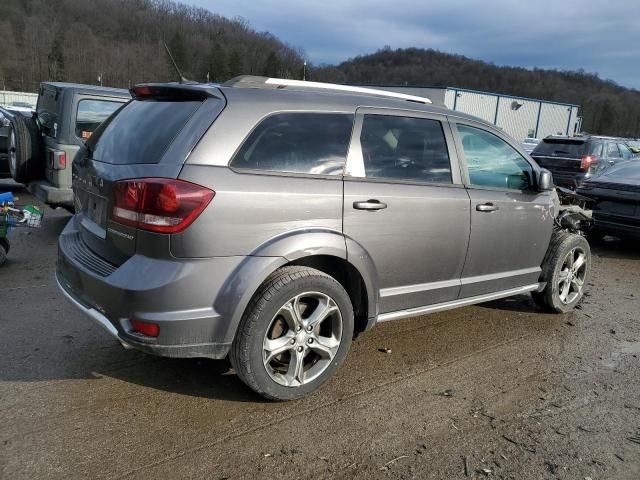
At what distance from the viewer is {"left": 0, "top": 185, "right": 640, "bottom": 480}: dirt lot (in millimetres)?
2643

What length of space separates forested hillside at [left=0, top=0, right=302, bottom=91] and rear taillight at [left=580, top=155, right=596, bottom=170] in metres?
75.5

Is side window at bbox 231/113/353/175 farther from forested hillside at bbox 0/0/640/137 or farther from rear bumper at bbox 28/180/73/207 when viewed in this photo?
forested hillside at bbox 0/0/640/137

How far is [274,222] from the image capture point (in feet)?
9.70

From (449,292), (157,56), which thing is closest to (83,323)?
(449,292)

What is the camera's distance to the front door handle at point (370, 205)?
10.8 ft

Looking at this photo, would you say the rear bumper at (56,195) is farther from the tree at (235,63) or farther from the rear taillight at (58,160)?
the tree at (235,63)

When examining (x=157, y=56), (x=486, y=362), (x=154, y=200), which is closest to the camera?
(x=154, y=200)

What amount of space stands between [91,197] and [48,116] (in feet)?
16.6

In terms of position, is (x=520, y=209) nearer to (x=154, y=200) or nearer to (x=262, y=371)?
(x=262, y=371)

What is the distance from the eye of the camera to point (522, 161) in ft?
14.9

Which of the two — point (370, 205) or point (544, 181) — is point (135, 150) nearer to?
point (370, 205)

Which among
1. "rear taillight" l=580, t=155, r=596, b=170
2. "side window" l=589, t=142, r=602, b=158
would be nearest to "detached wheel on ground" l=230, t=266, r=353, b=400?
"rear taillight" l=580, t=155, r=596, b=170

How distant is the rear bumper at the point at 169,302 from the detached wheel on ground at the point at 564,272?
3198 millimetres

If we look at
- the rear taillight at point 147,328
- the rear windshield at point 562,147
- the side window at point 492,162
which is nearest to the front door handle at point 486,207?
the side window at point 492,162
